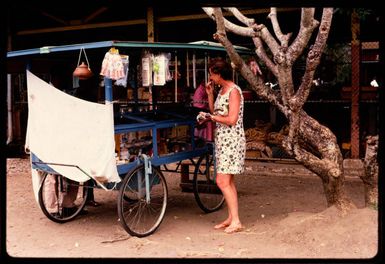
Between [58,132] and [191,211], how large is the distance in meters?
2.17

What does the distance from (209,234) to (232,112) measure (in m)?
1.38

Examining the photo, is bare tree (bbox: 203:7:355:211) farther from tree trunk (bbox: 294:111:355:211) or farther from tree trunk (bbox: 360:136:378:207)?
tree trunk (bbox: 360:136:378:207)

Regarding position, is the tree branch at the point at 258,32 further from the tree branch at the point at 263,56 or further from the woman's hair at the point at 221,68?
the woman's hair at the point at 221,68

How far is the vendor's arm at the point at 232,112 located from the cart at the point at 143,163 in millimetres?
755

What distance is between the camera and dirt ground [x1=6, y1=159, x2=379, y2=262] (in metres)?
4.99

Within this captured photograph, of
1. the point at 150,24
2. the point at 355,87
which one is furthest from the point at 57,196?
the point at 355,87

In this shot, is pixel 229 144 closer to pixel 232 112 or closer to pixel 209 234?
pixel 232 112

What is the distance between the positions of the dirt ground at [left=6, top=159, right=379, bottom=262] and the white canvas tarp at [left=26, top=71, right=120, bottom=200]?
2.48ft

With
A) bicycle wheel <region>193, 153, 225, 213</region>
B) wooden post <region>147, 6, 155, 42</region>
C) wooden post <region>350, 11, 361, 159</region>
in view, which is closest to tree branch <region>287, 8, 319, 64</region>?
bicycle wheel <region>193, 153, 225, 213</region>

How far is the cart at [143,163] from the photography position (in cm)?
540

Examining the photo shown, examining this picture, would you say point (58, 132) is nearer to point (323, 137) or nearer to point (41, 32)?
point (323, 137)

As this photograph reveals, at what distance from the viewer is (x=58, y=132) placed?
17.8ft

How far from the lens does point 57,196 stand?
605cm

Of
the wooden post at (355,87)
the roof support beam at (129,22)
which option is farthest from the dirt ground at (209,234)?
the roof support beam at (129,22)
